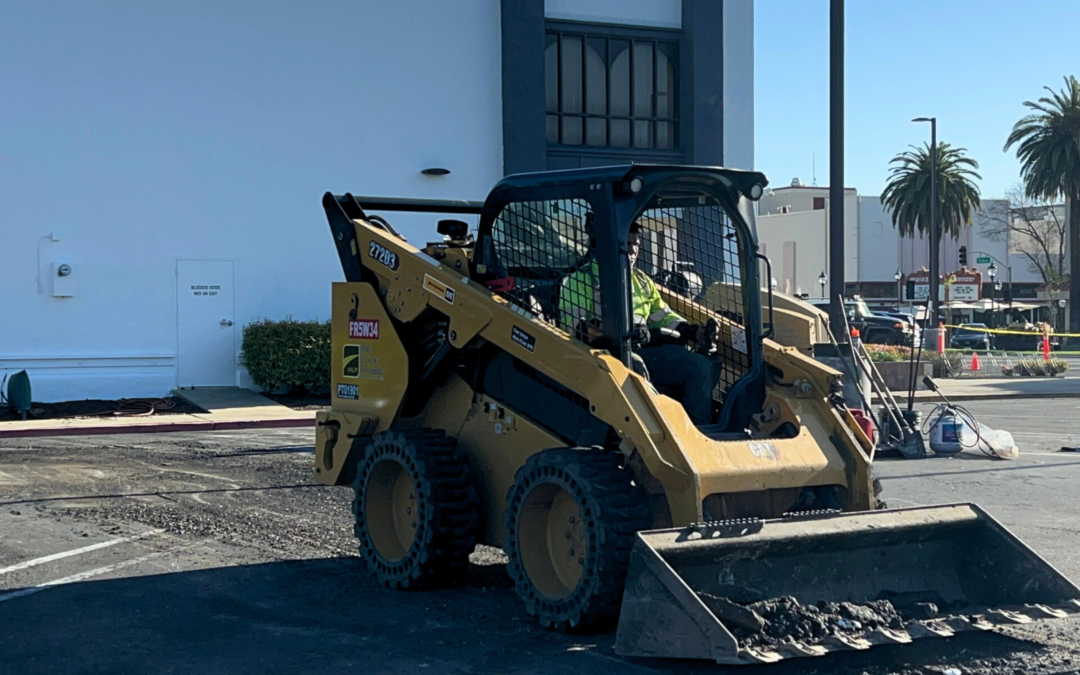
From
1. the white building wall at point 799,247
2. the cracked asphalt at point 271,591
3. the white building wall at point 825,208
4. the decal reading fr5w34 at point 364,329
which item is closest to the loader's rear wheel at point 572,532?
the cracked asphalt at point 271,591

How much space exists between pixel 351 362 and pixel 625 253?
2.47 meters

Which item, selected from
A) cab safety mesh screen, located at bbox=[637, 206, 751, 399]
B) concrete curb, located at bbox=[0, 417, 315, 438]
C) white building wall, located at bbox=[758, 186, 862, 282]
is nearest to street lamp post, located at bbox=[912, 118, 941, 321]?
concrete curb, located at bbox=[0, 417, 315, 438]

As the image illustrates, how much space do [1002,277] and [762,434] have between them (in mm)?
80662

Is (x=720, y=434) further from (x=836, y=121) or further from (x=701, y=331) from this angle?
(x=836, y=121)

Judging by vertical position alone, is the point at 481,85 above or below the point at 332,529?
above

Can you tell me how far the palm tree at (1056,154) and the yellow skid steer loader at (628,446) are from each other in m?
49.2

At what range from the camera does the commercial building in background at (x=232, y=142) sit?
799 inches

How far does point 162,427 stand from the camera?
17.6 metres

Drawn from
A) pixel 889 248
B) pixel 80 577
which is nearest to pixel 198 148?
pixel 80 577

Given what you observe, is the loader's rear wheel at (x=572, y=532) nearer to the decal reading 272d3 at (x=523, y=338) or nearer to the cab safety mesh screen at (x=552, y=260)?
the decal reading 272d3 at (x=523, y=338)

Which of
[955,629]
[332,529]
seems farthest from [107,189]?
[955,629]

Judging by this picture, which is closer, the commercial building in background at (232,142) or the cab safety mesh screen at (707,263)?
the cab safety mesh screen at (707,263)

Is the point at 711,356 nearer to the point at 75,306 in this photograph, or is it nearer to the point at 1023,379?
the point at 75,306

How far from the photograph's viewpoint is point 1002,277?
81.6 m
